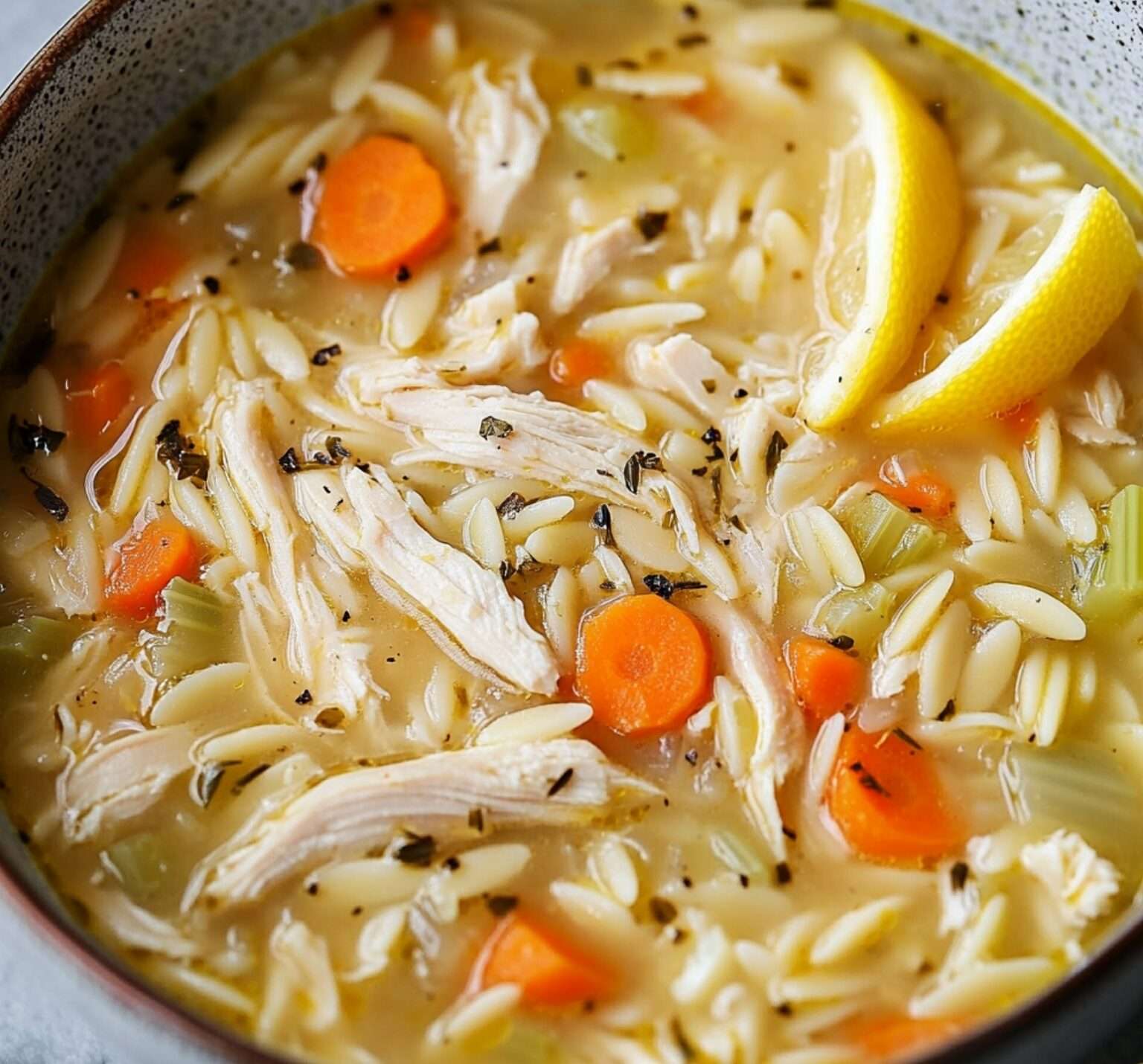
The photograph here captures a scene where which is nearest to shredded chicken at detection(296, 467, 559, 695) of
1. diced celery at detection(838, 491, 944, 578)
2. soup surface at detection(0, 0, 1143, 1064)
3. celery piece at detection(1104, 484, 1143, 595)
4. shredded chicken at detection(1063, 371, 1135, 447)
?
soup surface at detection(0, 0, 1143, 1064)

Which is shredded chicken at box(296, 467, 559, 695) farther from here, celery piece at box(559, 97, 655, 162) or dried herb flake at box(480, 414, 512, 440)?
celery piece at box(559, 97, 655, 162)

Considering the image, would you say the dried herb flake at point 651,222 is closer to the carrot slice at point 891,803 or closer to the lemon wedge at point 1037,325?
the lemon wedge at point 1037,325

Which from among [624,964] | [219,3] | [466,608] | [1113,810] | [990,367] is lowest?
[1113,810]

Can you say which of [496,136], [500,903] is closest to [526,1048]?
[500,903]

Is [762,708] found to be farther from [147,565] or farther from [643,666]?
[147,565]

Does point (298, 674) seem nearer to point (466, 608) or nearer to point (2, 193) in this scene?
point (466, 608)

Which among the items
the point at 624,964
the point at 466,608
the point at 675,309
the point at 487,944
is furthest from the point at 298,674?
the point at 675,309

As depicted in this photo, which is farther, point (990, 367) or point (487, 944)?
point (990, 367)
